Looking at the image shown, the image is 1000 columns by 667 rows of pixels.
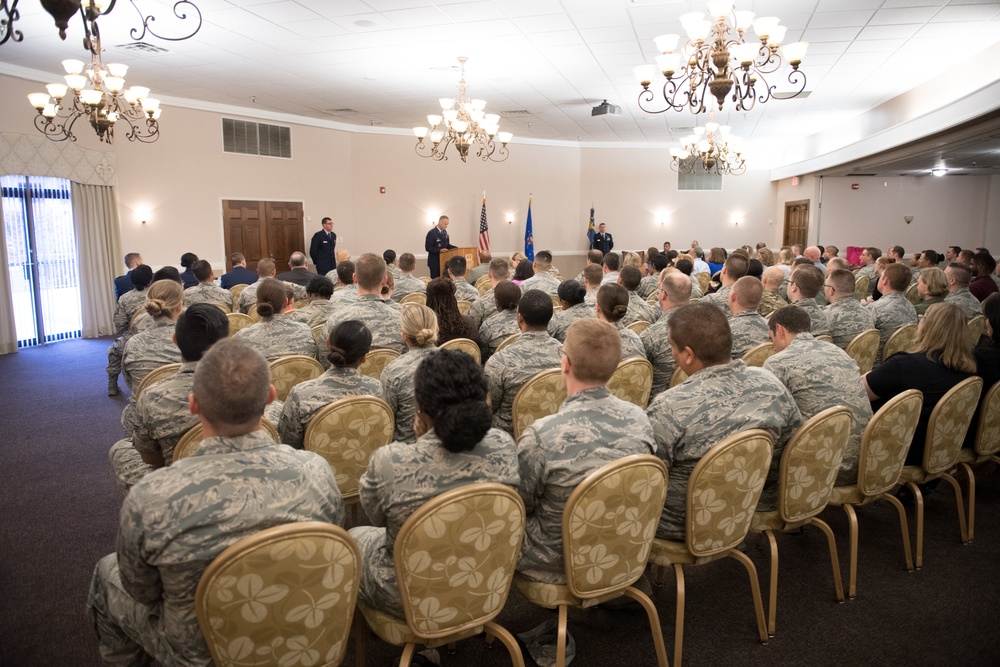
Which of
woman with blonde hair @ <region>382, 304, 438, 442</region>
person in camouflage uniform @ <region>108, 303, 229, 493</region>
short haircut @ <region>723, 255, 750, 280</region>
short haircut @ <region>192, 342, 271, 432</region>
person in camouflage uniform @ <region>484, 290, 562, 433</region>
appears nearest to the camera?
short haircut @ <region>192, 342, 271, 432</region>

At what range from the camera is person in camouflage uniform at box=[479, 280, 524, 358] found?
17.1 ft

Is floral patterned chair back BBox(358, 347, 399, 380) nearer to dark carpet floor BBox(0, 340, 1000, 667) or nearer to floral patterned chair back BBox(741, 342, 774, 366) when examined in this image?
dark carpet floor BBox(0, 340, 1000, 667)

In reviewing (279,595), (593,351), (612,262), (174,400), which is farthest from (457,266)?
(279,595)

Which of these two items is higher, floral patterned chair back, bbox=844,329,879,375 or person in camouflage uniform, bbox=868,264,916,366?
person in camouflage uniform, bbox=868,264,916,366

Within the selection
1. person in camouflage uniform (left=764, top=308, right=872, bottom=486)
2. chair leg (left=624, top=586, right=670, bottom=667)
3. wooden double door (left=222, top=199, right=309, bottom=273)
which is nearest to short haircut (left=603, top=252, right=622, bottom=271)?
person in camouflage uniform (left=764, top=308, right=872, bottom=486)

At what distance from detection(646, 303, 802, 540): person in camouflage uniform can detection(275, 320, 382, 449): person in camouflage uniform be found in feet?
4.44

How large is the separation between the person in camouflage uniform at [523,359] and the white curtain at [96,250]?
30.9 ft

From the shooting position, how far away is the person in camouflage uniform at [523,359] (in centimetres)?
377

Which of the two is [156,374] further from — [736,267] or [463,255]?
[463,255]

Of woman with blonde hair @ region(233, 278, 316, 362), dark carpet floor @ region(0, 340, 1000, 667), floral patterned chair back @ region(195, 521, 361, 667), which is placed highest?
woman with blonde hair @ region(233, 278, 316, 362)

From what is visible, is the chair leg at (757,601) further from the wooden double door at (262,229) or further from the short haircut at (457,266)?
Answer: the wooden double door at (262,229)

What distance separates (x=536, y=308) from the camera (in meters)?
3.83

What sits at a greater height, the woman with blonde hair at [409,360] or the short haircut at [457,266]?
the short haircut at [457,266]

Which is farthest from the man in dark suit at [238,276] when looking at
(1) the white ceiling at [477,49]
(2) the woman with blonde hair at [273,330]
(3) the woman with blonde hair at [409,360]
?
(3) the woman with blonde hair at [409,360]
